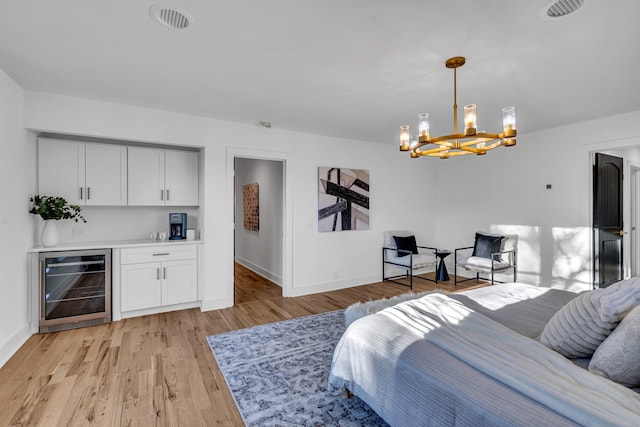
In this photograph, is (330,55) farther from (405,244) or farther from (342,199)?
(405,244)

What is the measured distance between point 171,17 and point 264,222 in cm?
404

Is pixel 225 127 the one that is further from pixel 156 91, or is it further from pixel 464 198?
pixel 464 198

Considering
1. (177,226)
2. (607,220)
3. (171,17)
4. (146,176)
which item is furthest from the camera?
(607,220)

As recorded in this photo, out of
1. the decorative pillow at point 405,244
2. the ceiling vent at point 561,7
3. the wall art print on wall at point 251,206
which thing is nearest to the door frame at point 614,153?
→ the decorative pillow at point 405,244

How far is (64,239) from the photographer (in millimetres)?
3721

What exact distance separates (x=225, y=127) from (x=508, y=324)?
3704 mm

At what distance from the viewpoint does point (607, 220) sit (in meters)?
4.29

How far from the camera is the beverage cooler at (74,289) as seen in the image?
3230 millimetres

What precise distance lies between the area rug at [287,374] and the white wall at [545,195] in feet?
10.9

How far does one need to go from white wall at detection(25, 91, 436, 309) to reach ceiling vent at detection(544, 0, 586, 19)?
325cm

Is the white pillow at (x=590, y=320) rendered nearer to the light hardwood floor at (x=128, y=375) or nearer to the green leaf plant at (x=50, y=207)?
the light hardwood floor at (x=128, y=375)

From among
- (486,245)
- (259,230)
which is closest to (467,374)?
(486,245)

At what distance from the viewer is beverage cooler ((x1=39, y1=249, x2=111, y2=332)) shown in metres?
3.23

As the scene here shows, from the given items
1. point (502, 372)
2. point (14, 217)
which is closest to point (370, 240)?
point (502, 372)
